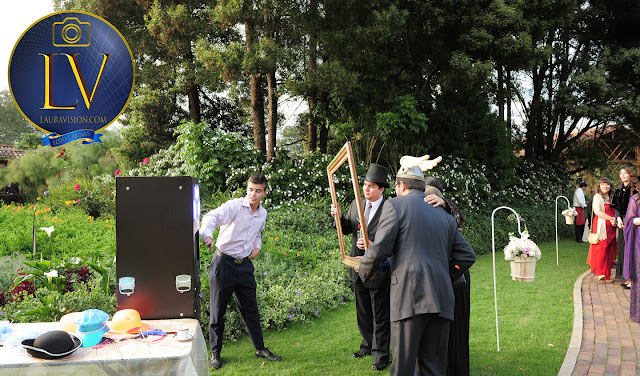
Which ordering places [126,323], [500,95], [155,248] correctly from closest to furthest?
1. [126,323]
2. [155,248]
3. [500,95]

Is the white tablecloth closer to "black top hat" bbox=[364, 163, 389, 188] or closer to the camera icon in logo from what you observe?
"black top hat" bbox=[364, 163, 389, 188]

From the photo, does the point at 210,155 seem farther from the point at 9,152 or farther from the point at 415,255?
the point at 9,152

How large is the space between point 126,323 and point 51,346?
0.46 m

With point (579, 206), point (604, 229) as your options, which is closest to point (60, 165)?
point (604, 229)

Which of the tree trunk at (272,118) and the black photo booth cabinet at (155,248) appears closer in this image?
the black photo booth cabinet at (155,248)

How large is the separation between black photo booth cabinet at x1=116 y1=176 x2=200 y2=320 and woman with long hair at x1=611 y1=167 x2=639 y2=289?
24.4 ft

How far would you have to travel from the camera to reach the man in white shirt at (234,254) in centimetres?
478

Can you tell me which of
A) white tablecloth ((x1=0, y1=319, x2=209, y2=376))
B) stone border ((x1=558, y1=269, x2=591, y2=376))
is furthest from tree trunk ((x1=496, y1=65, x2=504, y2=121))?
white tablecloth ((x1=0, y1=319, x2=209, y2=376))

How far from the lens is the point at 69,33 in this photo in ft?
19.1

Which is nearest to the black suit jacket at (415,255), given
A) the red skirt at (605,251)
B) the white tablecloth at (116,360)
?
the white tablecloth at (116,360)

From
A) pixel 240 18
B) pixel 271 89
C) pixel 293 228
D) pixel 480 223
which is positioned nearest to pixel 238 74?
pixel 240 18

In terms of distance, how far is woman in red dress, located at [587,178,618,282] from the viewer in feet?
29.1

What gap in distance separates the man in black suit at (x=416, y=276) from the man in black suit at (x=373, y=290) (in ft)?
3.26

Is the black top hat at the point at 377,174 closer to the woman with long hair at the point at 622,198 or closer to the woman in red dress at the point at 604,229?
the woman with long hair at the point at 622,198
